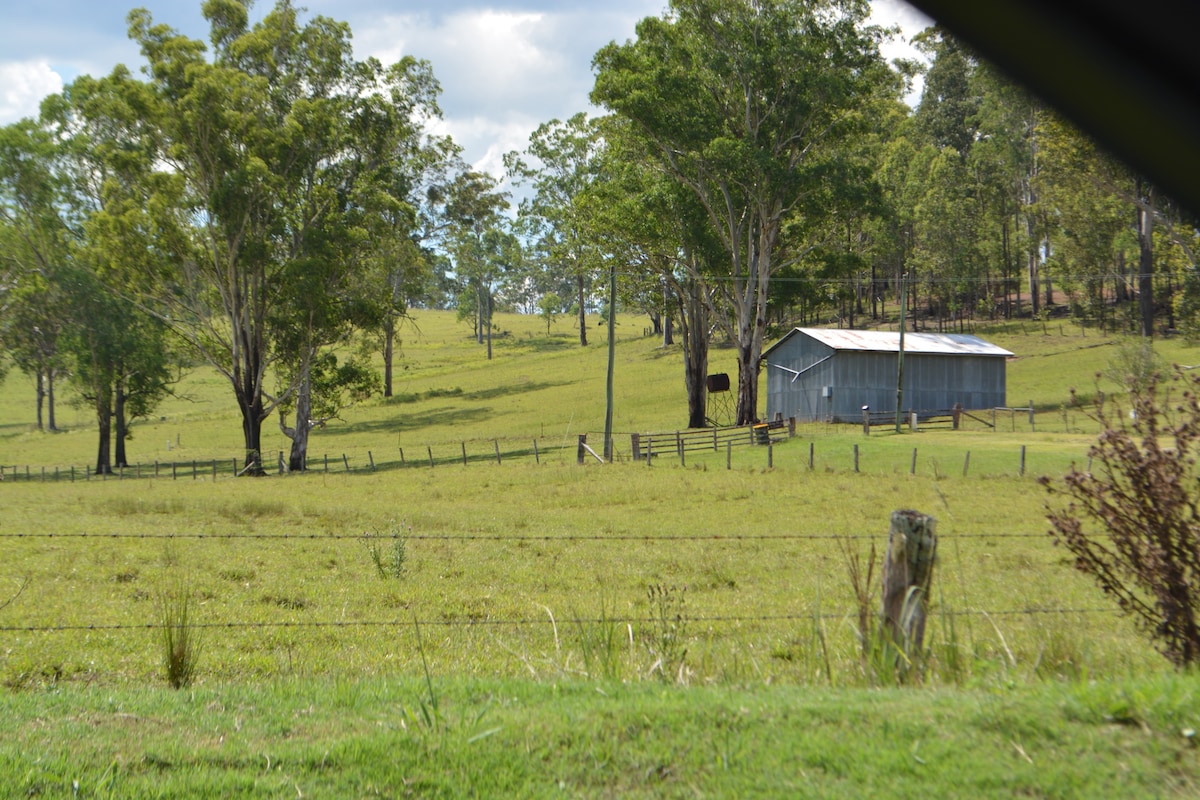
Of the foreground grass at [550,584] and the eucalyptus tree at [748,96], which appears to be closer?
the foreground grass at [550,584]

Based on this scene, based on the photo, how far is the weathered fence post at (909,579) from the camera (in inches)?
227

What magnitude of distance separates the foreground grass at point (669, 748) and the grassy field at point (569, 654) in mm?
16

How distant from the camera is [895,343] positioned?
55.1 meters

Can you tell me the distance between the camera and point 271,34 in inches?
1693

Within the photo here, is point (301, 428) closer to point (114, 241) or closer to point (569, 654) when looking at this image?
point (114, 241)

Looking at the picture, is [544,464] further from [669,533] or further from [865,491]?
[669,533]

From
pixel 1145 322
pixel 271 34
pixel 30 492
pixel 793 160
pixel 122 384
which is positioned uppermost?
pixel 271 34

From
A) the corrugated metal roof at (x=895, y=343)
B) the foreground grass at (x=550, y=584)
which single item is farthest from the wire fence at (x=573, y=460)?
the corrugated metal roof at (x=895, y=343)

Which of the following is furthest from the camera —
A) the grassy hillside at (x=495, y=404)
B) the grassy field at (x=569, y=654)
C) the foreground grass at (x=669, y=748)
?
Answer: the grassy hillside at (x=495, y=404)

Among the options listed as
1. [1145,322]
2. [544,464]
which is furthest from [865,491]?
[1145,322]

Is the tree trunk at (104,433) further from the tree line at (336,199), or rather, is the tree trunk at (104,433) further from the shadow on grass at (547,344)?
the shadow on grass at (547,344)

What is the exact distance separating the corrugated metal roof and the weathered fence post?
158 feet

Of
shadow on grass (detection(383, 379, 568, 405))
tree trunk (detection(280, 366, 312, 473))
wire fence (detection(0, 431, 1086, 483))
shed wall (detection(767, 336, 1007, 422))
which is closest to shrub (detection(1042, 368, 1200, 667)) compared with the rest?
wire fence (detection(0, 431, 1086, 483))

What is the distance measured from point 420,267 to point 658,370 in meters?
29.2
